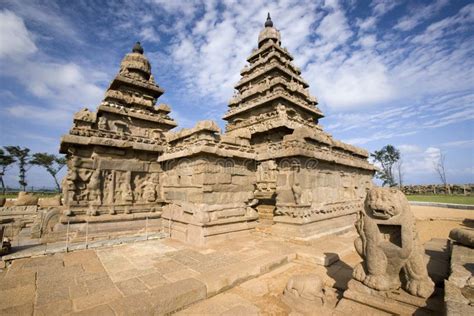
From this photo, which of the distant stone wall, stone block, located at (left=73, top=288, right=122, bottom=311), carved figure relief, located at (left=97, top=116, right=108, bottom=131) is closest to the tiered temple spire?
carved figure relief, located at (left=97, top=116, right=108, bottom=131)

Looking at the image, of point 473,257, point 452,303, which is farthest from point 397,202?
point 473,257

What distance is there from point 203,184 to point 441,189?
35717 mm

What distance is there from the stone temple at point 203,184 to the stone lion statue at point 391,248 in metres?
3.30

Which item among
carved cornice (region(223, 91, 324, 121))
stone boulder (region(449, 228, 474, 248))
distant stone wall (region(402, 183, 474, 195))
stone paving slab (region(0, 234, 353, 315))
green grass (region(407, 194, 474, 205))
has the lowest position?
stone paving slab (region(0, 234, 353, 315))

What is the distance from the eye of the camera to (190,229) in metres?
6.22

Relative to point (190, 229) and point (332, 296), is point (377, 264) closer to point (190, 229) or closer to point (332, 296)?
point (332, 296)

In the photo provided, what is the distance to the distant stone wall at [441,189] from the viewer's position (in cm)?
2547

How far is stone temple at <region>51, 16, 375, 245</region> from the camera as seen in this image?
6344mm

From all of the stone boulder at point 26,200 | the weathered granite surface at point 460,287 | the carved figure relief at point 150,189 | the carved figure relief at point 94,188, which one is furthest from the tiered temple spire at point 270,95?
the stone boulder at point 26,200

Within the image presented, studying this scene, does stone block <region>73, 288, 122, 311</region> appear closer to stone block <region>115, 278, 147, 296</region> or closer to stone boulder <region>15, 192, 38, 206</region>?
stone block <region>115, 278, 147, 296</region>

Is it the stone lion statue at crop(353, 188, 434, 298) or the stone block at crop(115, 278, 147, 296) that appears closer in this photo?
the stone lion statue at crop(353, 188, 434, 298)

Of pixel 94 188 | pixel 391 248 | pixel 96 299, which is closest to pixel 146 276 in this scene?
pixel 96 299

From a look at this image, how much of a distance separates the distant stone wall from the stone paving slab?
30545 millimetres

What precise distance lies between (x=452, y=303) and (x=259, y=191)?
227 inches
